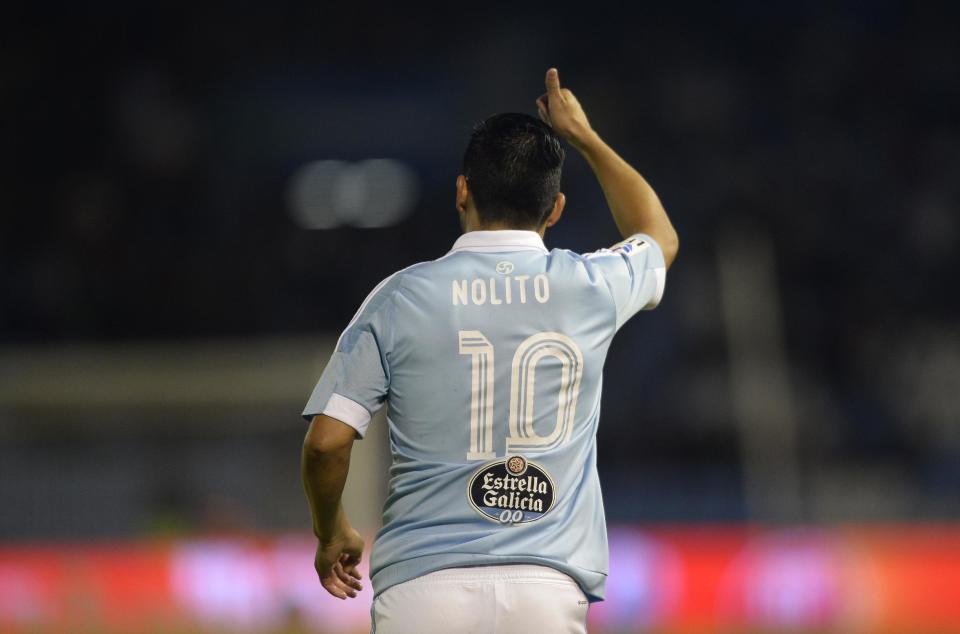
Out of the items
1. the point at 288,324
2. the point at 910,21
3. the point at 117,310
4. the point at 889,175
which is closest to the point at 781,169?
the point at 889,175

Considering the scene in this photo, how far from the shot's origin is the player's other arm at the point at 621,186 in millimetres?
2809

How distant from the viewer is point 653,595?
23.5 feet

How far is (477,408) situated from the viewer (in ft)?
7.82

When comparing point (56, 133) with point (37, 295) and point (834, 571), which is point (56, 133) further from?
point (834, 571)

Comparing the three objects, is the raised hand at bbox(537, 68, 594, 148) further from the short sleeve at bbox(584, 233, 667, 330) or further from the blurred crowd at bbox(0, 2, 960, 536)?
the blurred crowd at bbox(0, 2, 960, 536)

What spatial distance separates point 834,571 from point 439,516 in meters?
5.33

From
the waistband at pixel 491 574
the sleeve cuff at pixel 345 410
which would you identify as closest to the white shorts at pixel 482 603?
the waistband at pixel 491 574

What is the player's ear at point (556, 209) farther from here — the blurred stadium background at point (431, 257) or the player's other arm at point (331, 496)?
the blurred stadium background at point (431, 257)

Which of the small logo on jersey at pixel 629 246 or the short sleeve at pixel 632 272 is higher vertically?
the small logo on jersey at pixel 629 246

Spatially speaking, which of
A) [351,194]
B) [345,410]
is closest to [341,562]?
[345,410]

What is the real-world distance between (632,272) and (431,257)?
950 centimetres

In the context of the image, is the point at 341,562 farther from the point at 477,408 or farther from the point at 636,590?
the point at 636,590

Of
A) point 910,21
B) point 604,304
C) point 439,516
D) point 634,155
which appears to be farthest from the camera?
point 910,21

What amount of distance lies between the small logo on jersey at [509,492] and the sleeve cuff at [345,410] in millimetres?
229
